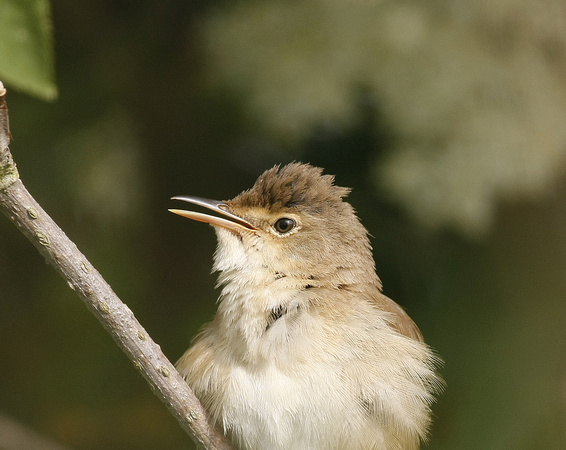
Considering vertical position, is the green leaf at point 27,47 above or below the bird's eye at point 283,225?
above

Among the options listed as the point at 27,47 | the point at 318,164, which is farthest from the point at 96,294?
the point at 318,164

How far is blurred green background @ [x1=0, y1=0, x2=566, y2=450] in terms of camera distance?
4094 millimetres

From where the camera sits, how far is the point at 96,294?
2447 millimetres

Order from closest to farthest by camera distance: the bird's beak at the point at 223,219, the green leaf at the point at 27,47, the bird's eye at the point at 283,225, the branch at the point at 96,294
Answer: the green leaf at the point at 27,47 → the branch at the point at 96,294 → the bird's beak at the point at 223,219 → the bird's eye at the point at 283,225

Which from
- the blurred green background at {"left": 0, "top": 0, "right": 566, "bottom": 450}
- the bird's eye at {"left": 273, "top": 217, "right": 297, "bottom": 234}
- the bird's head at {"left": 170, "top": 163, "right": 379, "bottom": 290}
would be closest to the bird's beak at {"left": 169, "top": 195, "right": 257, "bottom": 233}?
the bird's head at {"left": 170, "top": 163, "right": 379, "bottom": 290}

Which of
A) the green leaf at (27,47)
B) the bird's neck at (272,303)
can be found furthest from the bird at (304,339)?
the green leaf at (27,47)

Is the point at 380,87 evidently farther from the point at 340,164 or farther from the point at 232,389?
the point at 232,389

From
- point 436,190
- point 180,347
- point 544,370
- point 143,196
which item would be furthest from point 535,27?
point 180,347

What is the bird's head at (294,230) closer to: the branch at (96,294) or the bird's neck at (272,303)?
the bird's neck at (272,303)

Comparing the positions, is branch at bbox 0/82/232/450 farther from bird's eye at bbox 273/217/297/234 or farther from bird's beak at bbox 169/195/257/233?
bird's eye at bbox 273/217/297/234

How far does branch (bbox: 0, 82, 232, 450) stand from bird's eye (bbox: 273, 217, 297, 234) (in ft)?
3.21

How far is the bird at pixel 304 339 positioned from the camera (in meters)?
3.01

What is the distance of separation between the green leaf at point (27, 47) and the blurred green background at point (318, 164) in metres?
2.10

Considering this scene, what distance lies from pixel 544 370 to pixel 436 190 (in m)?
1.34
